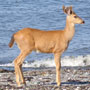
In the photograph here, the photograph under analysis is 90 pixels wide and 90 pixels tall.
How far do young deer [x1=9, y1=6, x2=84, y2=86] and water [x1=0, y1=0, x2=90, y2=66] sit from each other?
4.70 m

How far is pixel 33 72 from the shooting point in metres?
12.6

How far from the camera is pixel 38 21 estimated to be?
23.5 m

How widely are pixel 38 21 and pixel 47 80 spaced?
498 inches

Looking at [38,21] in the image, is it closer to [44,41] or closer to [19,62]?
[44,41]

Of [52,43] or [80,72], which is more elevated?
[52,43]

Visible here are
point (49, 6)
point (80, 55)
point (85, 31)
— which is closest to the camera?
point (80, 55)

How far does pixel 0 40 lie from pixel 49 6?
9672mm

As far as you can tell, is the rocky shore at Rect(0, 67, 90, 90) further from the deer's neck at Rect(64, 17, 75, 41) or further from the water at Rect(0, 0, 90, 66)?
the water at Rect(0, 0, 90, 66)

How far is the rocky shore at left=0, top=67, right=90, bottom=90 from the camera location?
10203 millimetres

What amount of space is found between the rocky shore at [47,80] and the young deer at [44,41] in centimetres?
26

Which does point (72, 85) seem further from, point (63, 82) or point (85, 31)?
point (85, 31)

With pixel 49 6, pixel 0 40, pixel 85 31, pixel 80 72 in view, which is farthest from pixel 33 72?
pixel 49 6

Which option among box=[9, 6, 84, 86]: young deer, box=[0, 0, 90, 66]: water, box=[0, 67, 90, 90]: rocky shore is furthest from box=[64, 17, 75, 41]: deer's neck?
box=[0, 0, 90, 66]: water

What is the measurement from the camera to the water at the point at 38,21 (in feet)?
55.5
